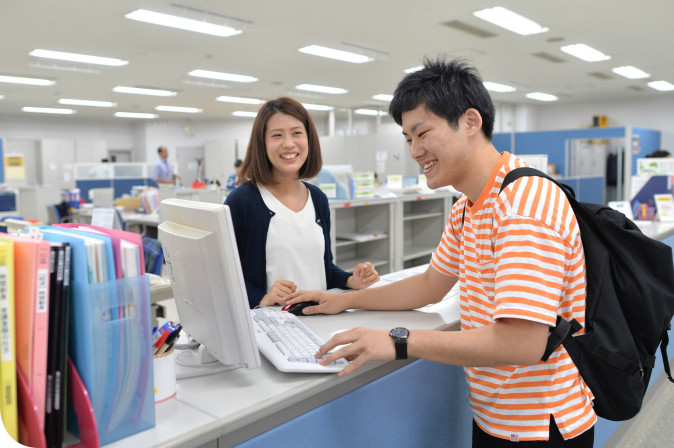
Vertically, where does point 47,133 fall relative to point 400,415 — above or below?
above

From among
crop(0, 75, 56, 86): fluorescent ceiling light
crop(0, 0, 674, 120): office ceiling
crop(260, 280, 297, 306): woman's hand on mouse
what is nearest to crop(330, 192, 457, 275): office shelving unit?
crop(0, 0, 674, 120): office ceiling

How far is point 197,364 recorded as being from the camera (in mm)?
1134

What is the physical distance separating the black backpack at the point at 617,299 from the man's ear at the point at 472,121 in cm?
14

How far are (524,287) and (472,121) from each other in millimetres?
382

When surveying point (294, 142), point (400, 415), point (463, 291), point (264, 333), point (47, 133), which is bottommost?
point (400, 415)

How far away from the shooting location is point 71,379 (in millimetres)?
812

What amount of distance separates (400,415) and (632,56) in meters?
9.34

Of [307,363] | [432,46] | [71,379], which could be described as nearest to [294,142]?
[307,363]

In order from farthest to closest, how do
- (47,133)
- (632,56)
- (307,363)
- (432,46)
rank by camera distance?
(47,133) → (632,56) → (432,46) → (307,363)

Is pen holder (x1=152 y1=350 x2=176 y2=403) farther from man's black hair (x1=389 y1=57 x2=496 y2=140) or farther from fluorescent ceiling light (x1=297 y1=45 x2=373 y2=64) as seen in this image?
fluorescent ceiling light (x1=297 y1=45 x2=373 y2=64)

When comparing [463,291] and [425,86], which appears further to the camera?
[463,291]

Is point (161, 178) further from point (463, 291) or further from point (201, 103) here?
point (463, 291)

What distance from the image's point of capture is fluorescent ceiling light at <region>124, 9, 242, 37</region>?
579cm

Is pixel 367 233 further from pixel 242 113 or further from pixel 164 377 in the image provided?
pixel 242 113
